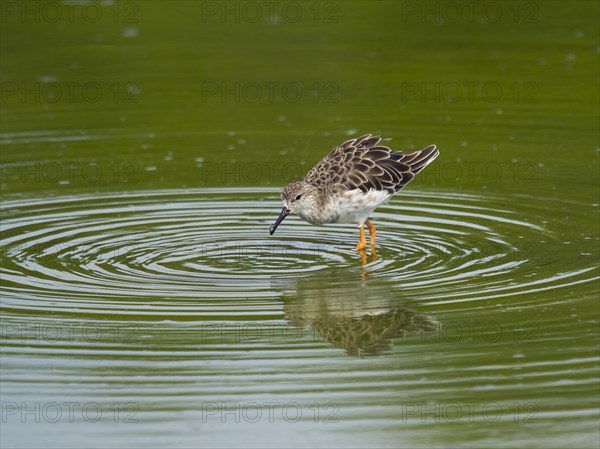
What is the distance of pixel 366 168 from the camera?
14352mm

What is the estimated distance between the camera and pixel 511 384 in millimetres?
9836

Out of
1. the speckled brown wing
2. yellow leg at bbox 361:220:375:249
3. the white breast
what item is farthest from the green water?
the speckled brown wing

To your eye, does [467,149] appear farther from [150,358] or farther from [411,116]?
[150,358]

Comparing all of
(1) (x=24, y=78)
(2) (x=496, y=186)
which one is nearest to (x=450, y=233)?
(2) (x=496, y=186)

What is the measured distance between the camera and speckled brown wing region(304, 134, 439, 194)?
14.2 m

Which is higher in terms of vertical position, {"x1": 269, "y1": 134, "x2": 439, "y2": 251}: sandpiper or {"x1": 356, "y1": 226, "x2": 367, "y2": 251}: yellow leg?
{"x1": 269, "y1": 134, "x2": 439, "y2": 251}: sandpiper

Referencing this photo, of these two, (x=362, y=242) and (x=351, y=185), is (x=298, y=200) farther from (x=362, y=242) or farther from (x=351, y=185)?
(x=362, y=242)

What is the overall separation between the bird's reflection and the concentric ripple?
1.02 feet

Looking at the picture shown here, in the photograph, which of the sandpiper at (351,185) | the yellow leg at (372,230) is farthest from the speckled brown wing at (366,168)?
the yellow leg at (372,230)

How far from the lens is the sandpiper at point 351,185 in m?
13.9

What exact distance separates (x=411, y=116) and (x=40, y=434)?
11768mm

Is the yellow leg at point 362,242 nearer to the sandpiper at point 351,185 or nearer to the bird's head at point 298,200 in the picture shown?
the sandpiper at point 351,185

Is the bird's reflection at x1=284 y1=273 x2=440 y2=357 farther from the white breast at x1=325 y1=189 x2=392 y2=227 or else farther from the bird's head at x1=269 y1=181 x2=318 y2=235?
the white breast at x1=325 y1=189 x2=392 y2=227

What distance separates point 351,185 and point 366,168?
0.35 meters
